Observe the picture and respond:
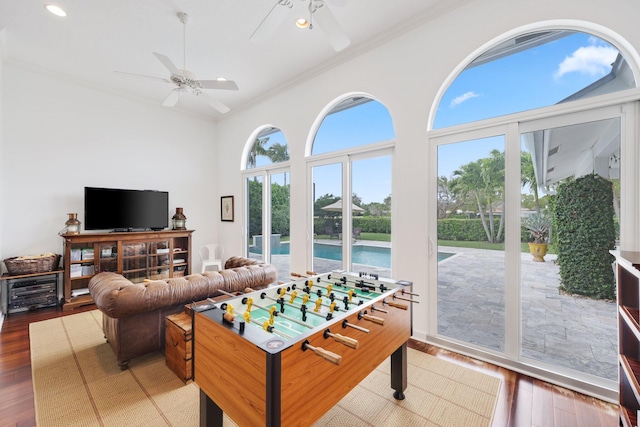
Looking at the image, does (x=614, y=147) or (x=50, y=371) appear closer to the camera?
(x=614, y=147)

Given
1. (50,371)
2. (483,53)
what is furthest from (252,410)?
(483,53)

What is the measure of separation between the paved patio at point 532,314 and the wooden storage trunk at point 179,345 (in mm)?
2327

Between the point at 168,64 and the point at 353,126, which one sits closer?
the point at 168,64

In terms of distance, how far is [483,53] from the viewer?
2615mm

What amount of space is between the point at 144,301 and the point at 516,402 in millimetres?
2837

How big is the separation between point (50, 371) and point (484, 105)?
14.6 feet

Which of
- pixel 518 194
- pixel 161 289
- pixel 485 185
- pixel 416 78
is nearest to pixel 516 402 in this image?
pixel 518 194

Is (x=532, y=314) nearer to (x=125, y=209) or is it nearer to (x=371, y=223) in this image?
(x=371, y=223)

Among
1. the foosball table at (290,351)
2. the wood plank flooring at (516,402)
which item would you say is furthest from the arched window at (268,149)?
the wood plank flooring at (516,402)

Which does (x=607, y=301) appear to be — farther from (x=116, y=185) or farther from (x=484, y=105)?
(x=116, y=185)

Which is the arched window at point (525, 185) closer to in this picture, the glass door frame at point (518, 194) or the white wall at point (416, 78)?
the glass door frame at point (518, 194)

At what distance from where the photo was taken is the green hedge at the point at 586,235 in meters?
2.04

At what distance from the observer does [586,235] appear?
2111 millimetres

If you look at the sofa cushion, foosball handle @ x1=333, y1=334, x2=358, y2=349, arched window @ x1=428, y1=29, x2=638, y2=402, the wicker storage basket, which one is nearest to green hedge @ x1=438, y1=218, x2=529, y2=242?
arched window @ x1=428, y1=29, x2=638, y2=402
